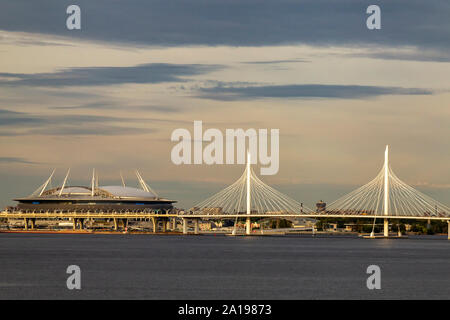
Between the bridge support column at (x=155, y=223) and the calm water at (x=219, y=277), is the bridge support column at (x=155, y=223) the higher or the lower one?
the higher one

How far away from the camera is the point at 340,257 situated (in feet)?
277

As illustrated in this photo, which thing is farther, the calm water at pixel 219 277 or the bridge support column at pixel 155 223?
the bridge support column at pixel 155 223

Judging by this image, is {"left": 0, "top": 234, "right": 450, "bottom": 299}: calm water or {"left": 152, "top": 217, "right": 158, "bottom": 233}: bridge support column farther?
{"left": 152, "top": 217, "right": 158, "bottom": 233}: bridge support column

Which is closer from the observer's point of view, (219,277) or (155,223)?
(219,277)

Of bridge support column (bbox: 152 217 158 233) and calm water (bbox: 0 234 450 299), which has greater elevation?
bridge support column (bbox: 152 217 158 233)

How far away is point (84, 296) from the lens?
46500mm

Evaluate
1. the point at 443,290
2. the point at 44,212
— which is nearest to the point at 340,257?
the point at 443,290

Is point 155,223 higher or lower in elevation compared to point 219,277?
higher

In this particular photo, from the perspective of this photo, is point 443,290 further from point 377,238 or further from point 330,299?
point 377,238

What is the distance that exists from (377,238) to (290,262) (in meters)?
82.6
